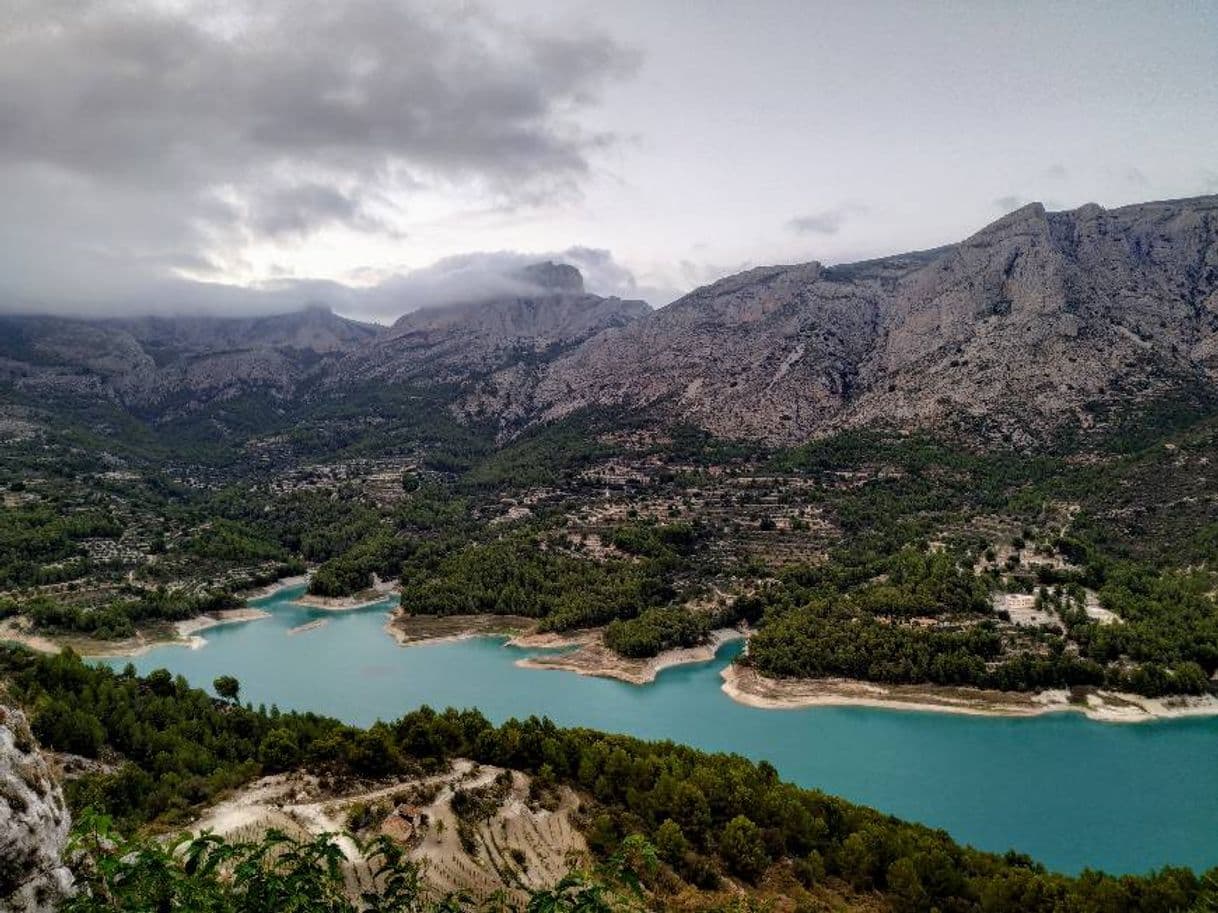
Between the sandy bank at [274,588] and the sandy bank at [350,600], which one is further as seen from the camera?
the sandy bank at [274,588]

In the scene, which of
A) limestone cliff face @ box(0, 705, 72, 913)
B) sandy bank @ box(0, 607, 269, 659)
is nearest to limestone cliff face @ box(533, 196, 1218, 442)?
sandy bank @ box(0, 607, 269, 659)

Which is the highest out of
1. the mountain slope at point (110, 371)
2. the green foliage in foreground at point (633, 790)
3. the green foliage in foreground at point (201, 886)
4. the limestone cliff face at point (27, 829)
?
the mountain slope at point (110, 371)

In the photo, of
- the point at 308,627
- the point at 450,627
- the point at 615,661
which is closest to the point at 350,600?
the point at 308,627

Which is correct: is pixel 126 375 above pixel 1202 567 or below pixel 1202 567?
above

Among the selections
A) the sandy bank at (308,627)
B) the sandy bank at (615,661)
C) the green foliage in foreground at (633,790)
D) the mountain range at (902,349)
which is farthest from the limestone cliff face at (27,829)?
the mountain range at (902,349)

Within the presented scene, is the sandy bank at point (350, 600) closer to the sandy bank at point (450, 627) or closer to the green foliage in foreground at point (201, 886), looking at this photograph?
the sandy bank at point (450, 627)

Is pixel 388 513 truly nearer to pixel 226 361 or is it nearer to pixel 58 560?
pixel 58 560

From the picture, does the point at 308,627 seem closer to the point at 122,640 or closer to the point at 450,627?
the point at 450,627

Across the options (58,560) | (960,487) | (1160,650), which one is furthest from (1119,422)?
(58,560)
